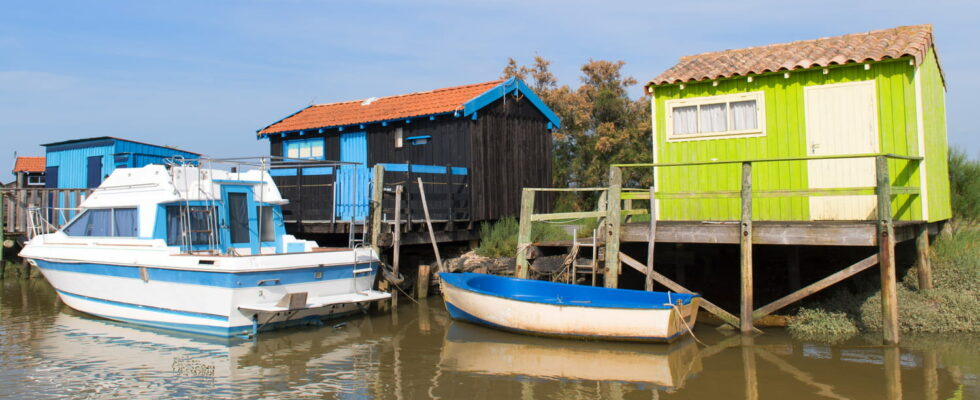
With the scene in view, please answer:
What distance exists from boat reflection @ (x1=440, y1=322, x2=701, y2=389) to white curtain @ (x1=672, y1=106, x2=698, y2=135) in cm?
438

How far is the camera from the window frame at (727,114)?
1288cm

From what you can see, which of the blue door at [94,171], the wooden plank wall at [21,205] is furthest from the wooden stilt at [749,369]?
the blue door at [94,171]

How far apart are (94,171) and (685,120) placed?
70.5ft

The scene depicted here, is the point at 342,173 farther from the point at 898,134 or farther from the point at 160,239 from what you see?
the point at 898,134

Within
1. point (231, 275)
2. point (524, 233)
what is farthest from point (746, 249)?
point (231, 275)

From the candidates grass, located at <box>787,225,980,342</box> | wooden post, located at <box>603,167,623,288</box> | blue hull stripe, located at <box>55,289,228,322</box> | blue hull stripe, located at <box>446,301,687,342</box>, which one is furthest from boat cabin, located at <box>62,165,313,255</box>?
grass, located at <box>787,225,980,342</box>

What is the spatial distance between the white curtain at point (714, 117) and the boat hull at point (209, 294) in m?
6.98

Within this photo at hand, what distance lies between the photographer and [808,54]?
12.8 metres

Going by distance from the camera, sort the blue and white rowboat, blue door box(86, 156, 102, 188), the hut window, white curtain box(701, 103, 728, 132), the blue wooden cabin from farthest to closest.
A: blue door box(86, 156, 102, 188) < the blue wooden cabin < the hut window < white curtain box(701, 103, 728, 132) < the blue and white rowboat

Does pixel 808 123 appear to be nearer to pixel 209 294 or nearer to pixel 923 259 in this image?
pixel 923 259

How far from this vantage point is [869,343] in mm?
10281

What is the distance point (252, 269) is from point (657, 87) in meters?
8.27

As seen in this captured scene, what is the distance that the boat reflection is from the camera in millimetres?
9203

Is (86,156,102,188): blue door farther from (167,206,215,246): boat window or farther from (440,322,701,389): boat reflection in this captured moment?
(440,322,701,389): boat reflection
